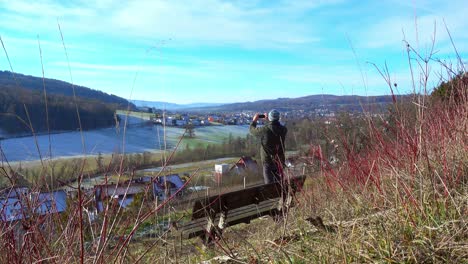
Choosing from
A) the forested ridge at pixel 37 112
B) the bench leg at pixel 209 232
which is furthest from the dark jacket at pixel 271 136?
the forested ridge at pixel 37 112

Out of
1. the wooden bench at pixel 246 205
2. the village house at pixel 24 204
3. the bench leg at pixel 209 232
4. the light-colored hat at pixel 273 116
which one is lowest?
the wooden bench at pixel 246 205

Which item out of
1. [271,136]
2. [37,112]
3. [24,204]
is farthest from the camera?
[271,136]

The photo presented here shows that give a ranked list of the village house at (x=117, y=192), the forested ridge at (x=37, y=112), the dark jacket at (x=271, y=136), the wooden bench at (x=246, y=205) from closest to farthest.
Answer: the village house at (x=117, y=192) → the forested ridge at (x=37, y=112) → the wooden bench at (x=246, y=205) → the dark jacket at (x=271, y=136)

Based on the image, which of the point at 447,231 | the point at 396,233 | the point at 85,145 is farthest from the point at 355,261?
the point at 85,145

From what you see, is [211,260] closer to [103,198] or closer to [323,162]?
[103,198]

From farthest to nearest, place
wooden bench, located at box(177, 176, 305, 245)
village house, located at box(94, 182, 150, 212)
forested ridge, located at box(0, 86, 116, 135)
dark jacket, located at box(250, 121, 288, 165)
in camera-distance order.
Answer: dark jacket, located at box(250, 121, 288, 165)
wooden bench, located at box(177, 176, 305, 245)
forested ridge, located at box(0, 86, 116, 135)
village house, located at box(94, 182, 150, 212)

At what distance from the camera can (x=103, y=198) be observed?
212cm

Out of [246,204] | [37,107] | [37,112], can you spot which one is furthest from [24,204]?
[246,204]

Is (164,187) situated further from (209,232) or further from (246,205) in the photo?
(246,205)

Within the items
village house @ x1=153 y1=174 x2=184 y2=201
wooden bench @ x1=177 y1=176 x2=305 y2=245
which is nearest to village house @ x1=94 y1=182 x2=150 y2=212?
village house @ x1=153 y1=174 x2=184 y2=201

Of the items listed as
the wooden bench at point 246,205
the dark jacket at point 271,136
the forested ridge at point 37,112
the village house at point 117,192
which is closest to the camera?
the village house at point 117,192

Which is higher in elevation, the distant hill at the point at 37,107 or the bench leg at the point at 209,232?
the distant hill at the point at 37,107

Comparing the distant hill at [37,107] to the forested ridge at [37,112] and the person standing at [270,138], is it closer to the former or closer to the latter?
the forested ridge at [37,112]

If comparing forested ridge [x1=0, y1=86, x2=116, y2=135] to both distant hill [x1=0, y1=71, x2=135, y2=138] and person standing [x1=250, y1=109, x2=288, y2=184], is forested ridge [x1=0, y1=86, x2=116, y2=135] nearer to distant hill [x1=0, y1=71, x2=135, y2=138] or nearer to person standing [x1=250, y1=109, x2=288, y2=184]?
distant hill [x1=0, y1=71, x2=135, y2=138]
